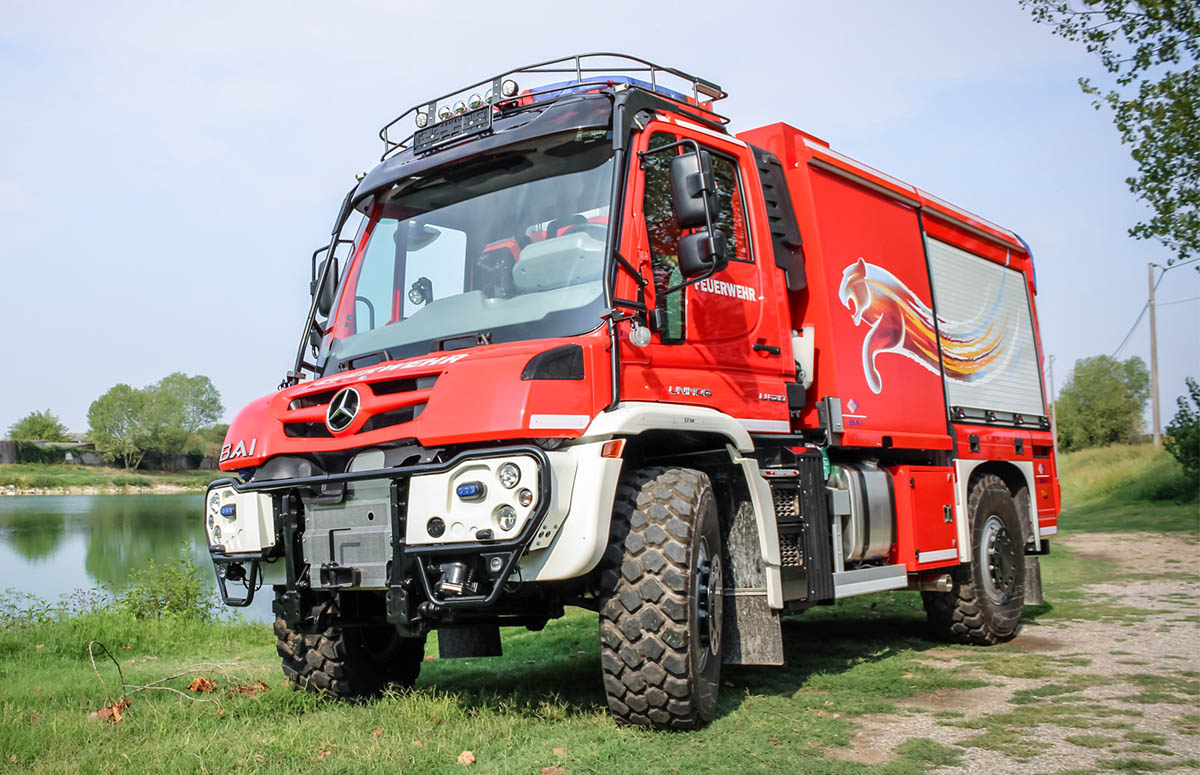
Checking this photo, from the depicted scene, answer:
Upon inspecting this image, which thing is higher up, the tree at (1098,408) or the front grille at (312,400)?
the tree at (1098,408)

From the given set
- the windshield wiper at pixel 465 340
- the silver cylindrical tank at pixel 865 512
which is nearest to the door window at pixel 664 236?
the windshield wiper at pixel 465 340

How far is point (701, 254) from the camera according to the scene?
5.04 meters

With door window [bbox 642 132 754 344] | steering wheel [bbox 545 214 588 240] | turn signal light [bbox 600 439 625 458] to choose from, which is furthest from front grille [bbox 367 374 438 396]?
door window [bbox 642 132 754 344]

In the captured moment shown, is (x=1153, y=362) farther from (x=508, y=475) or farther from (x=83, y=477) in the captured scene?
Result: (x=83, y=477)

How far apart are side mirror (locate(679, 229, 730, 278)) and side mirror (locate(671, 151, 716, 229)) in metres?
0.08

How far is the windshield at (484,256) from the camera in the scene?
16.8ft

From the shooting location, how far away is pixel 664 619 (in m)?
4.79

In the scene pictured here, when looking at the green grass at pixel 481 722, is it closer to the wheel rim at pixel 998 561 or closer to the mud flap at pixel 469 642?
the mud flap at pixel 469 642

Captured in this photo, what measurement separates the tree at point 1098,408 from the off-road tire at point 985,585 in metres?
55.8

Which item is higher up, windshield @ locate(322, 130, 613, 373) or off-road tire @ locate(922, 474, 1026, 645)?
windshield @ locate(322, 130, 613, 373)

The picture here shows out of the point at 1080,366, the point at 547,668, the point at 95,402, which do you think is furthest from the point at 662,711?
the point at 95,402

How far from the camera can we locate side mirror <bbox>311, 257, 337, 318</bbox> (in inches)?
248

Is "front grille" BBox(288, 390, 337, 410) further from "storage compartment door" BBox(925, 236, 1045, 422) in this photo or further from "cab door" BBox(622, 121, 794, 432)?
"storage compartment door" BBox(925, 236, 1045, 422)

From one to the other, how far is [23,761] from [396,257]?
3.25 metres
